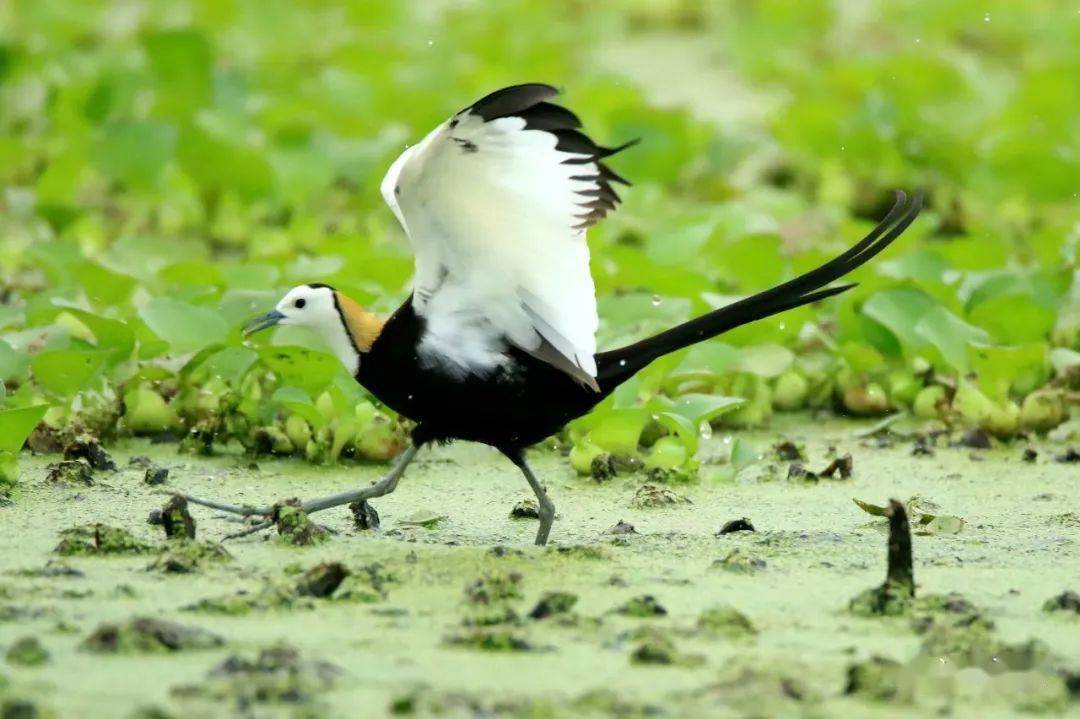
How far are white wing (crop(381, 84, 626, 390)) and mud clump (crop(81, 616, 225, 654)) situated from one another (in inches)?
A: 41.4

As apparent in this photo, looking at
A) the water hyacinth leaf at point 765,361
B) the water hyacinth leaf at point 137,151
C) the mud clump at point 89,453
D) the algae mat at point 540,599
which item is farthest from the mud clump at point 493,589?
the water hyacinth leaf at point 137,151

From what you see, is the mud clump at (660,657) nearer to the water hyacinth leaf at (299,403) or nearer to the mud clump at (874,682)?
the mud clump at (874,682)

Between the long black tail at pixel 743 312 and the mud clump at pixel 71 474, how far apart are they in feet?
3.94

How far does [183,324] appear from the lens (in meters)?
4.70

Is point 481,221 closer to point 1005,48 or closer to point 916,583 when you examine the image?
point 916,583

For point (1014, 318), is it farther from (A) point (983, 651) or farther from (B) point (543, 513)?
(A) point (983, 651)

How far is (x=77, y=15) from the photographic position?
31.6ft

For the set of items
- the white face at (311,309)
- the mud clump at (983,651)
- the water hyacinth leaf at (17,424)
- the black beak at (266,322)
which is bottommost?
the mud clump at (983,651)

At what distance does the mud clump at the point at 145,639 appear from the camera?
2891 millimetres

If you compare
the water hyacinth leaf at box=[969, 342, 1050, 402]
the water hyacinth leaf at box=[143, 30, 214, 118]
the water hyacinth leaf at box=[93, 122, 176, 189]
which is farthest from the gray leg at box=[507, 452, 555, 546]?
the water hyacinth leaf at box=[143, 30, 214, 118]

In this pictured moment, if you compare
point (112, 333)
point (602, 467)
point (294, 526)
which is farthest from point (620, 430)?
point (112, 333)

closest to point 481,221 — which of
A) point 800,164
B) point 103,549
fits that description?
point 103,549

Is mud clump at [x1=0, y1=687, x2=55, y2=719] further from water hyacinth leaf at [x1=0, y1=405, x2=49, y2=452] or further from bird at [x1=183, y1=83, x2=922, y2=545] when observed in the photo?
water hyacinth leaf at [x1=0, y1=405, x2=49, y2=452]

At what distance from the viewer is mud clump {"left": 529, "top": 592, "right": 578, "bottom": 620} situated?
3.19 m
